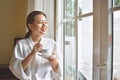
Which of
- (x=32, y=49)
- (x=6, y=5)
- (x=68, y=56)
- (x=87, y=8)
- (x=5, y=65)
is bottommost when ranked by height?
(x=5, y=65)

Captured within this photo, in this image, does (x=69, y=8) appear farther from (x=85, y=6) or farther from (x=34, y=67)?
(x=34, y=67)

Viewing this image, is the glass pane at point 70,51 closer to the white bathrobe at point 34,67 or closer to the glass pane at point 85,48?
the glass pane at point 85,48

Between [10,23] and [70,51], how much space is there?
169 cm

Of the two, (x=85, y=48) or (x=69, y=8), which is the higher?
(x=69, y=8)

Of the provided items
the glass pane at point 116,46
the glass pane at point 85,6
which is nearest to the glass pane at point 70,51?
the glass pane at point 85,6

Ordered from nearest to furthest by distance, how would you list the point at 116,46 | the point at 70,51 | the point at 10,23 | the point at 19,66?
the point at 116,46, the point at 19,66, the point at 70,51, the point at 10,23

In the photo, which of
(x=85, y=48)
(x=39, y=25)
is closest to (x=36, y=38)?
(x=39, y=25)

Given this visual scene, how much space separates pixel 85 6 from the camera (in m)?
1.58

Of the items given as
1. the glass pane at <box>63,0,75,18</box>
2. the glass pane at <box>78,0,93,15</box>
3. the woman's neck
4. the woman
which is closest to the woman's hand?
the woman

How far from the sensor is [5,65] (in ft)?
10.8

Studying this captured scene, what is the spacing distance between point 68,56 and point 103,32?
84cm

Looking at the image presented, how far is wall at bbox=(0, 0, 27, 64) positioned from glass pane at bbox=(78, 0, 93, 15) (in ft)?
6.08

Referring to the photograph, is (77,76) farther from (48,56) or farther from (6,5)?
(6,5)

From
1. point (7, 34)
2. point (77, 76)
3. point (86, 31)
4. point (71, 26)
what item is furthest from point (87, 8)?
point (7, 34)
